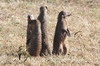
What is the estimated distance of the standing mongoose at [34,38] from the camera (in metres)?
8.81

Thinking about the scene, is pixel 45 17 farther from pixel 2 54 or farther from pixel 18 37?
pixel 18 37

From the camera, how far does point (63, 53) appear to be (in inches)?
368

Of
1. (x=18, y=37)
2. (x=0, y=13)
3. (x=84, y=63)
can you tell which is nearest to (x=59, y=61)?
(x=84, y=63)

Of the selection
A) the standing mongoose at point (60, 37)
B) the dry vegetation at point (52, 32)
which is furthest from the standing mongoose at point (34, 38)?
the standing mongoose at point (60, 37)

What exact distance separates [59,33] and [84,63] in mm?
1164

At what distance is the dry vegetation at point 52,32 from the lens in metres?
8.51

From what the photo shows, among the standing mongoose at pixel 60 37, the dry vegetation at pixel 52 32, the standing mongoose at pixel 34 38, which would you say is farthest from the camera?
the standing mongoose at pixel 60 37

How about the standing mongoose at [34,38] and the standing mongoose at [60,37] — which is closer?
the standing mongoose at [34,38]

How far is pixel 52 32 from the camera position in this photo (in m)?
12.6

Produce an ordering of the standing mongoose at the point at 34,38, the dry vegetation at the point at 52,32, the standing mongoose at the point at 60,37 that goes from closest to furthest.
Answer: the dry vegetation at the point at 52,32
the standing mongoose at the point at 34,38
the standing mongoose at the point at 60,37

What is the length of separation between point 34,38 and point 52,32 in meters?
3.74

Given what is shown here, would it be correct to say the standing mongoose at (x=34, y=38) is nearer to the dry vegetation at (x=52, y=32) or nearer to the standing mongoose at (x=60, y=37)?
the dry vegetation at (x=52, y=32)

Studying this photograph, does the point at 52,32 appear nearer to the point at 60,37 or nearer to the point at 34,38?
the point at 60,37

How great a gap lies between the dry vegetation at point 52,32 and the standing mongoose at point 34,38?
22 centimetres
